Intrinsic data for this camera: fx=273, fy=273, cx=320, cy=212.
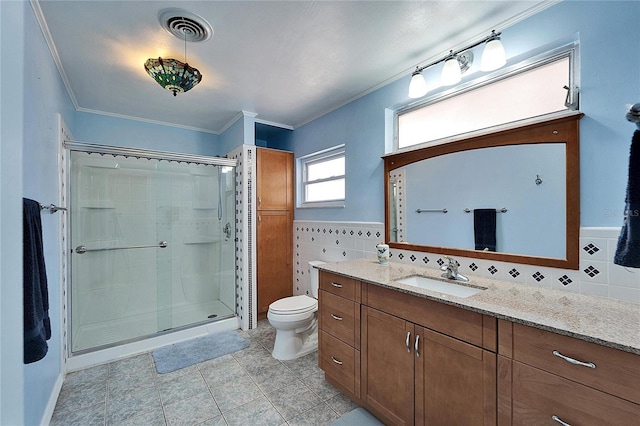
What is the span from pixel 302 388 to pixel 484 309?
145 centimetres

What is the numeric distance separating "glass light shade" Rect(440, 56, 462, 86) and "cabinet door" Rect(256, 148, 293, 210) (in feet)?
6.83

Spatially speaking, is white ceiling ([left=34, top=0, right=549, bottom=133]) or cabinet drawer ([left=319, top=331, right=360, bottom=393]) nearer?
white ceiling ([left=34, top=0, right=549, bottom=133])

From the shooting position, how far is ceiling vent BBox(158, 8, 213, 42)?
1.57m

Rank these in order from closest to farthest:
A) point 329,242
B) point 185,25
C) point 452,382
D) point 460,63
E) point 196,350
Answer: point 452,382
point 185,25
point 460,63
point 196,350
point 329,242

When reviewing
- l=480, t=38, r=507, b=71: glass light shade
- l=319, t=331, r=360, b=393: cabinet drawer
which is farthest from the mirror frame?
l=319, t=331, r=360, b=393: cabinet drawer

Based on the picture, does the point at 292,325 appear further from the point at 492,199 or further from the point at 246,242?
the point at 492,199

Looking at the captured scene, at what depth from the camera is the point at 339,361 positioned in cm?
185

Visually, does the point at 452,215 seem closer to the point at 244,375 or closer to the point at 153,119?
the point at 244,375

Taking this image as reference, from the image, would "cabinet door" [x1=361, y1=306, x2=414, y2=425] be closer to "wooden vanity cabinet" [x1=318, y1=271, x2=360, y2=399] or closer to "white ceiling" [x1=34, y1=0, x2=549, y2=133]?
"wooden vanity cabinet" [x1=318, y1=271, x2=360, y2=399]

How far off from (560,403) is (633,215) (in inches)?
28.8

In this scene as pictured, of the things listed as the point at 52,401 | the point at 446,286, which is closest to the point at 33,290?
the point at 52,401

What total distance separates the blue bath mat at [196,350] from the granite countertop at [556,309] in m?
1.68

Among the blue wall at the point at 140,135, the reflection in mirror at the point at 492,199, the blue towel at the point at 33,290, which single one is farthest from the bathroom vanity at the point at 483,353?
the blue wall at the point at 140,135

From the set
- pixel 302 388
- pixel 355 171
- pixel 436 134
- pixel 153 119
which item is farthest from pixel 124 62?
pixel 302 388
